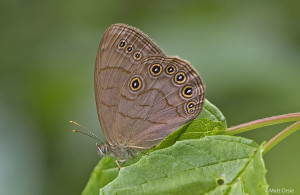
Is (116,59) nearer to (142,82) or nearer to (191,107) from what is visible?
(142,82)

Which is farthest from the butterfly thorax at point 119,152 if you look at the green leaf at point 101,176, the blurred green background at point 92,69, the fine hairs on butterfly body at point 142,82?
the blurred green background at point 92,69

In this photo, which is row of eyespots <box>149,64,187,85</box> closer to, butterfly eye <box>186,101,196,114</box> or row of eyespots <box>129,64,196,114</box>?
row of eyespots <box>129,64,196,114</box>

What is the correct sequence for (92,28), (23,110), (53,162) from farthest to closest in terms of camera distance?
1. (92,28)
2. (23,110)
3. (53,162)

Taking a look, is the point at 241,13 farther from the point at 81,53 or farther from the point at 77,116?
the point at 77,116

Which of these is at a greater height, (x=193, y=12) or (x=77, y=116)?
(x=193, y=12)

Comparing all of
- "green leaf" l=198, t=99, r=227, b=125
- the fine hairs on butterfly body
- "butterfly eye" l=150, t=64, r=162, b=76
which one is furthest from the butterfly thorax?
"green leaf" l=198, t=99, r=227, b=125

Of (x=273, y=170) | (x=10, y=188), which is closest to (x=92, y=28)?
(x=10, y=188)
